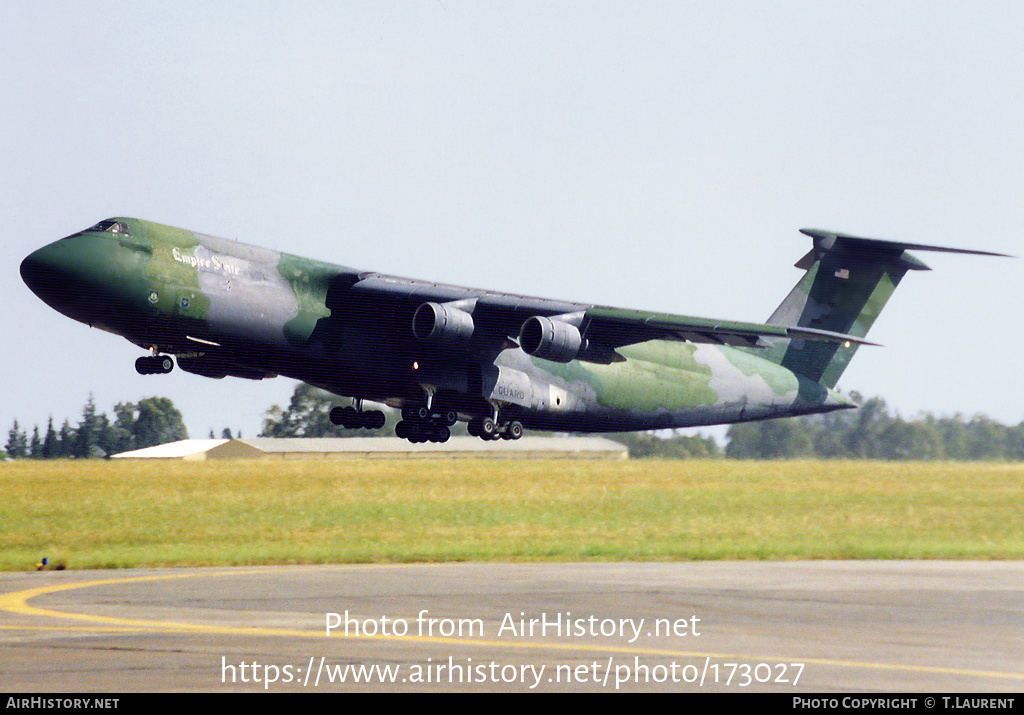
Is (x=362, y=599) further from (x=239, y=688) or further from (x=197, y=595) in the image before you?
(x=239, y=688)

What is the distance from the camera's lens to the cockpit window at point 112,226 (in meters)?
22.8

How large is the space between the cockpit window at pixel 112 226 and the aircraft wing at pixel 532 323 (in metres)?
5.09

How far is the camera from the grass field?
28547 mm

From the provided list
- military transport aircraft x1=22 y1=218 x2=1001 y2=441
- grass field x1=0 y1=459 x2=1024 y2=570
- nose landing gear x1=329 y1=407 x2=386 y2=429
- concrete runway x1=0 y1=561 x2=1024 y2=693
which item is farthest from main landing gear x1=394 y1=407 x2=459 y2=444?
concrete runway x1=0 y1=561 x2=1024 y2=693

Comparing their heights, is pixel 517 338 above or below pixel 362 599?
above

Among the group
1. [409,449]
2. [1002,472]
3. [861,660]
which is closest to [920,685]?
[861,660]

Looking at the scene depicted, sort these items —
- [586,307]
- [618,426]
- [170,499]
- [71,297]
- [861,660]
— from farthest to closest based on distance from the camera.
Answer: [170,499]
[618,426]
[586,307]
[71,297]
[861,660]

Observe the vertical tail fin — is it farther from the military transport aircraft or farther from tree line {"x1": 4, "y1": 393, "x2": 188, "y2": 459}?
A: tree line {"x1": 4, "y1": 393, "x2": 188, "y2": 459}

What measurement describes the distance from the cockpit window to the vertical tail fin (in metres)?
17.1

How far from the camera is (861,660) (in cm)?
1389

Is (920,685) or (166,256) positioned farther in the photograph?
(166,256)

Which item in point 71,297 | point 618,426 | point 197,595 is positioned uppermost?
point 71,297
